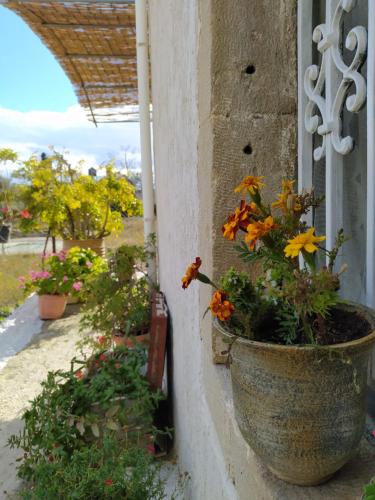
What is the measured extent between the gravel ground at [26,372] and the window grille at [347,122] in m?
1.77

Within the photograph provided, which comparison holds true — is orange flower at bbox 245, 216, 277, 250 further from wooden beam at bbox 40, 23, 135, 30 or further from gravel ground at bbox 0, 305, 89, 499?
wooden beam at bbox 40, 23, 135, 30

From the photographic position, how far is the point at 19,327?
430 cm

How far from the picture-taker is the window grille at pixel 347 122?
0.70m

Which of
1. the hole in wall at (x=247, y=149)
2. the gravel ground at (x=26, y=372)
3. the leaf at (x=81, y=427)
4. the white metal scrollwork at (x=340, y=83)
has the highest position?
the white metal scrollwork at (x=340, y=83)

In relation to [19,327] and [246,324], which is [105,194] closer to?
[19,327]

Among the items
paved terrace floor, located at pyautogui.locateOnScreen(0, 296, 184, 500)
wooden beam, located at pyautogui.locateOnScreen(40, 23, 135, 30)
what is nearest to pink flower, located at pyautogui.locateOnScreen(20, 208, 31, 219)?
paved terrace floor, located at pyautogui.locateOnScreen(0, 296, 184, 500)

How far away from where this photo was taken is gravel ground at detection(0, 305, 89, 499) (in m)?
2.14

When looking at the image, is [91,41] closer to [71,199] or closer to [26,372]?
[71,199]

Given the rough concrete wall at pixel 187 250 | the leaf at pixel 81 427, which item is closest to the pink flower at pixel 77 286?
the rough concrete wall at pixel 187 250

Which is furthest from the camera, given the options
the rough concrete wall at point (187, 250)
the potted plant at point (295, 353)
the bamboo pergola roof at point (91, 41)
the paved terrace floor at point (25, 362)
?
the bamboo pergola roof at point (91, 41)

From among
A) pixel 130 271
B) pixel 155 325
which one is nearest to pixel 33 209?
pixel 130 271

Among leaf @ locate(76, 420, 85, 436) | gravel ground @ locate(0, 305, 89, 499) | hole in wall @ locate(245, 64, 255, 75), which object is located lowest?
gravel ground @ locate(0, 305, 89, 499)

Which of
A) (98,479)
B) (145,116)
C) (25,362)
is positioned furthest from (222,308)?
(25,362)

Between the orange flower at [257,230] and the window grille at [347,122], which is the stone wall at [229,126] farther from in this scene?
the orange flower at [257,230]
